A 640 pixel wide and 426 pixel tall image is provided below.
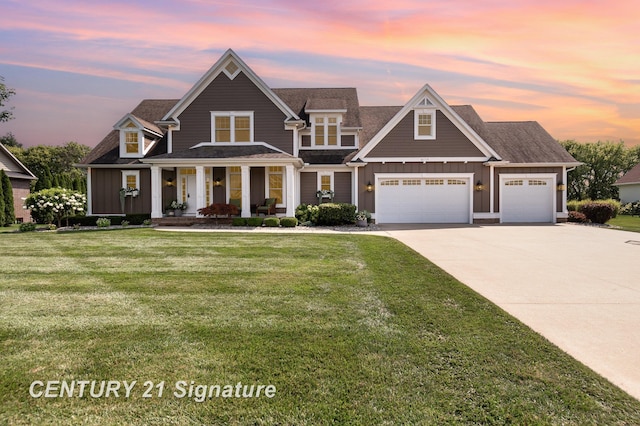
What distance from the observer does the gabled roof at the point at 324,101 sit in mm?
20406

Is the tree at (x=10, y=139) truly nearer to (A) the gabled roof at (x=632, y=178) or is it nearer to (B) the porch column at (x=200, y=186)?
(B) the porch column at (x=200, y=186)

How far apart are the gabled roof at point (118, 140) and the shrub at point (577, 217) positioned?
23.8 m

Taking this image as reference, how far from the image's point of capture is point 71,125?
70.8ft

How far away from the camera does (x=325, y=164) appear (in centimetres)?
1945

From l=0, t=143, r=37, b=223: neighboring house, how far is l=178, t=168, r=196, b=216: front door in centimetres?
1536

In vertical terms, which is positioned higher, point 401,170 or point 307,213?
point 401,170

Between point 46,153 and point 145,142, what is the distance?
41.1 metres

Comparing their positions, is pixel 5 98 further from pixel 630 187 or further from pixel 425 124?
pixel 630 187

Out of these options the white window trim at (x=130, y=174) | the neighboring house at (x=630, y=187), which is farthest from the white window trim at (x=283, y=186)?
the neighboring house at (x=630, y=187)

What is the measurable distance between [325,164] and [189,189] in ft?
24.9

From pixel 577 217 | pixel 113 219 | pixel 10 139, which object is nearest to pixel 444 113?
pixel 577 217

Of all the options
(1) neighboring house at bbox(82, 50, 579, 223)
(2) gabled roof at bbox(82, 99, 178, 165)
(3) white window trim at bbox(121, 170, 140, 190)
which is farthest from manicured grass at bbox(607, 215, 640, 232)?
(3) white window trim at bbox(121, 170, 140, 190)

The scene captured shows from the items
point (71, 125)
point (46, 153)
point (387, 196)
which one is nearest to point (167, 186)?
point (71, 125)

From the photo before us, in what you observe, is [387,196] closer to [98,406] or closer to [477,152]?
[477,152]
